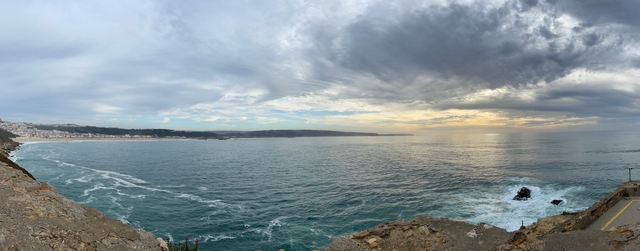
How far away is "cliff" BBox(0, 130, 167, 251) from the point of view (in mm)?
7586

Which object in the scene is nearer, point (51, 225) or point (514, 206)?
point (51, 225)

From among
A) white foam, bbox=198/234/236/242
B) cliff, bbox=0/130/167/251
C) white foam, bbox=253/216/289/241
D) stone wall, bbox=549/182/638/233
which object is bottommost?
white foam, bbox=198/234/236/242

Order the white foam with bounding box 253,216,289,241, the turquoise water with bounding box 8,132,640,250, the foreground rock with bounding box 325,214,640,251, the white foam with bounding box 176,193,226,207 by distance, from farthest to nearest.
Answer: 1. the white foam with bounding box 176,193,226,207
2. the turquoise water with bounding box 8,132,640,250
3. the white foam with bounding box 253,216,289,241
4. the foreground rock with bounding box 325,214,640,251

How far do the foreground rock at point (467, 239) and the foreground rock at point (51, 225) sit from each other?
6.27 m

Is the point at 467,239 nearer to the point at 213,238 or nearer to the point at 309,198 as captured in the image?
the point at 213,238

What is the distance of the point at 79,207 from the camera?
959 cm

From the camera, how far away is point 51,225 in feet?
26.9

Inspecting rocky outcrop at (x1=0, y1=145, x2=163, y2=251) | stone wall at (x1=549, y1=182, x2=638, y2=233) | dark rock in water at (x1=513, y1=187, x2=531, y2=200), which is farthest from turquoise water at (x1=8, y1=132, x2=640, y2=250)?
rocky outcrop at (x1=0, y1=145, x2=163, y2=251)

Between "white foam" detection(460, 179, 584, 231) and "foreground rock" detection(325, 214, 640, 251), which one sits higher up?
"foreground rock" detection(325, 214, 640, 251)

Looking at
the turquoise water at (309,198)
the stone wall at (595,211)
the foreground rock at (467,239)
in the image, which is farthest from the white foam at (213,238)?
the stone wall at (595,211)

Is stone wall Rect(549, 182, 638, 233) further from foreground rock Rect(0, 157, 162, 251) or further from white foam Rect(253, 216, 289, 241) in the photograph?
white foam Rect(253, 216, 289, 241)

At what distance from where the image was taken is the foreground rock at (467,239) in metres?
8.30

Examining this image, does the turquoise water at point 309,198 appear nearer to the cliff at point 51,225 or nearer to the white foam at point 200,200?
the white foam at point 200,200

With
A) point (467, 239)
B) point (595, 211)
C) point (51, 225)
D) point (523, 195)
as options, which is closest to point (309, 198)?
point (523, 195)
